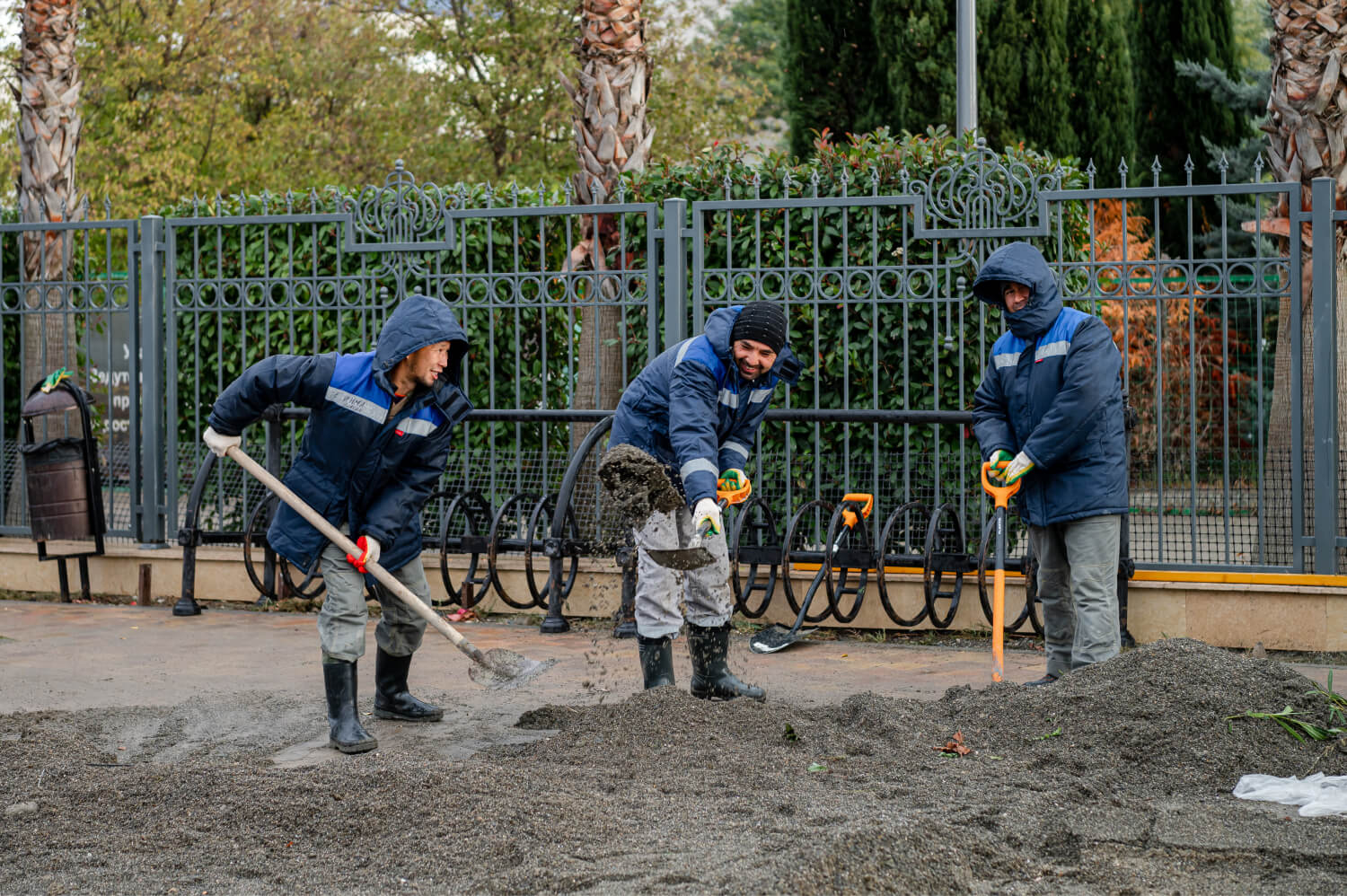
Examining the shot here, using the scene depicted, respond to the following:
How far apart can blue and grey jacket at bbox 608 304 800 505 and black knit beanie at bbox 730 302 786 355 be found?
0.30ft

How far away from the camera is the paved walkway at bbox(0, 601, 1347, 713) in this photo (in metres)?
6.22

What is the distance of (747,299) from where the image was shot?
801cm

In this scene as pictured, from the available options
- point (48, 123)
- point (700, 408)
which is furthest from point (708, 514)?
point (48, 123)

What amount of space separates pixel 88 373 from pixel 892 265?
204 inches

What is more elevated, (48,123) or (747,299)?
(48,123)

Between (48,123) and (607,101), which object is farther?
(48,123)

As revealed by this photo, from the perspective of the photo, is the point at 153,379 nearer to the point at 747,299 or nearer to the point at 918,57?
the point at 747,299

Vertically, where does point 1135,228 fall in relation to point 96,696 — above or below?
above

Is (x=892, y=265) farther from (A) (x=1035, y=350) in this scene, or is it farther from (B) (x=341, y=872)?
(B) (x=341, y=872)

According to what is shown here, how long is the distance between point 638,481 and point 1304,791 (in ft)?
8.42

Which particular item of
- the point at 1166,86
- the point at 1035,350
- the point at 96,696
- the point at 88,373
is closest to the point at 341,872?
the point at 96,696

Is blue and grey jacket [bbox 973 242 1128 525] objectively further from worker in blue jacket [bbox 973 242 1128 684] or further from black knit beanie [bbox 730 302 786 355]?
black knit beanie [bbox 730 302 786 355]

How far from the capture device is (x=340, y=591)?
5176 millimetres

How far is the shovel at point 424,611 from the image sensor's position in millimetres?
5074
